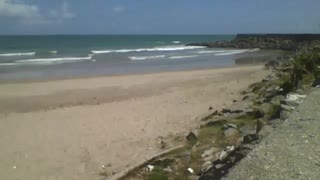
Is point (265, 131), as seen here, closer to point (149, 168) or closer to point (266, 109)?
point (149, 168)

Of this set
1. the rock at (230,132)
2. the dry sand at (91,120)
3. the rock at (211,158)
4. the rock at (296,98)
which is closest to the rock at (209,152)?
the rock at (211,158)

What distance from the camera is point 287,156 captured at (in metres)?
3.57

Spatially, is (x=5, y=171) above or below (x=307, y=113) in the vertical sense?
below

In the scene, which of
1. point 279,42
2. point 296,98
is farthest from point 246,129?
point 279,42

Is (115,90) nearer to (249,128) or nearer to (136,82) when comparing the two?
(136,82)

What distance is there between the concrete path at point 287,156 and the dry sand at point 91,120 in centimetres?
272

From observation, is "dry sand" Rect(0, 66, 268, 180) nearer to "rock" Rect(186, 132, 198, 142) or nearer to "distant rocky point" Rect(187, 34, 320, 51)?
"rock" Rect(186, 132, 198, 142)

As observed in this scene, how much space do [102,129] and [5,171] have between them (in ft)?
9.02

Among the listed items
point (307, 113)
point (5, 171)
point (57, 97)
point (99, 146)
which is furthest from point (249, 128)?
point (57, 97)

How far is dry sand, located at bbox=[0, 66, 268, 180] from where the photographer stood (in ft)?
21.9

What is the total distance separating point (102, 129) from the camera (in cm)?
880

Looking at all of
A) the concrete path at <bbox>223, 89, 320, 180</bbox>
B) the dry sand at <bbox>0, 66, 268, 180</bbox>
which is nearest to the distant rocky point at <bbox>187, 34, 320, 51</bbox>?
the dry sand at <bbox>0, 66, 268, 180</bbox>

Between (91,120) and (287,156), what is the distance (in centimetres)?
679

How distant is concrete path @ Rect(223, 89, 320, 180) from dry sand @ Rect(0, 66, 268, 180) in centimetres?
272
